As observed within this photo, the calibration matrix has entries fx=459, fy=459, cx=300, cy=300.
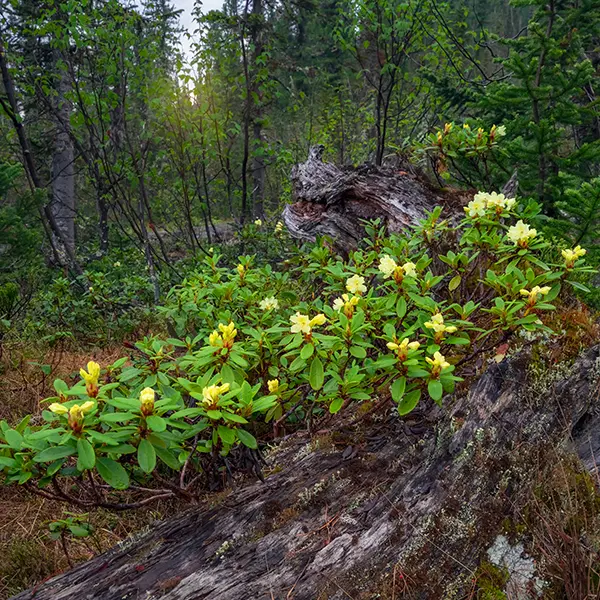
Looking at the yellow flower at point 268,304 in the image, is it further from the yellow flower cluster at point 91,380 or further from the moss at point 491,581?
the moss at point 491,581

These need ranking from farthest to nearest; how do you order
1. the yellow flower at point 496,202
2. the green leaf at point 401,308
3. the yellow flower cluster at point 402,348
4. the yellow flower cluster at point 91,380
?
the yellow flower at point 496,202, the green leaf at point 401,308, the yellow flower cluster at point 402,348, the yellow flower cluster at point 91,380

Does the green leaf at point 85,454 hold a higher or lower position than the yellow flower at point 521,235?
lower

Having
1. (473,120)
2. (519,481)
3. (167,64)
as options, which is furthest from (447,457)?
(167,64)

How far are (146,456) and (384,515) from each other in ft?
2.69

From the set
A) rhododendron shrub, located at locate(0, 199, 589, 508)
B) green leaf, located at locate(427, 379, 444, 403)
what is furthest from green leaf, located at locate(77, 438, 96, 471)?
green leaf, located at locate(427, 379, 444, 403)

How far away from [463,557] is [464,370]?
2.70 feet

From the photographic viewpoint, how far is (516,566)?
1.29 m

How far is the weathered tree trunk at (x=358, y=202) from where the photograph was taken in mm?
3836

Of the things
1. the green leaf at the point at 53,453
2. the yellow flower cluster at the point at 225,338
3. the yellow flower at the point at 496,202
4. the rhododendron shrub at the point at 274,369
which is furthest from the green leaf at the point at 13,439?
the yellow flower at the point at 496,202

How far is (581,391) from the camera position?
1552mm

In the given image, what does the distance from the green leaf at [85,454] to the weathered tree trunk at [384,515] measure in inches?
23.9

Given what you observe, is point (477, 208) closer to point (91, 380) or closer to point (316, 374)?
point (316, 374)

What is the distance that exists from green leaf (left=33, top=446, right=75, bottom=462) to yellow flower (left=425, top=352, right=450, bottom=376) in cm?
115

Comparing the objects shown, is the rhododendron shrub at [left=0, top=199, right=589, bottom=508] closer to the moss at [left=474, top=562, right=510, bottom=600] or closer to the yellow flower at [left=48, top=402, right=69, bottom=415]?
the yellow flower at [left=48, top=402, right=69, bottom=415]
